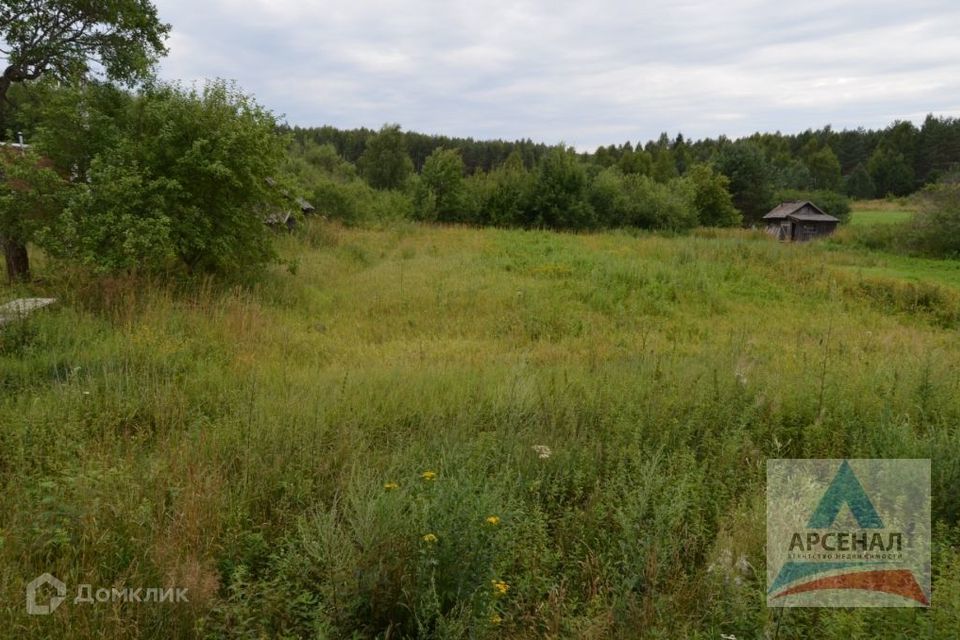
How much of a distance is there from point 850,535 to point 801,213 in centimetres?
4428

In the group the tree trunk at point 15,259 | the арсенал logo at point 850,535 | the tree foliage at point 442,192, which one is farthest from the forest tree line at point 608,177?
the арсенал logo at point 850,535

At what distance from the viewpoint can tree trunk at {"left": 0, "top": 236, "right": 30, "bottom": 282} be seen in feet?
30.3

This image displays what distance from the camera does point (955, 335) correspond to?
10.1 metres

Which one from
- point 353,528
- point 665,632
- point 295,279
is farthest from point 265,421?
point 295,279

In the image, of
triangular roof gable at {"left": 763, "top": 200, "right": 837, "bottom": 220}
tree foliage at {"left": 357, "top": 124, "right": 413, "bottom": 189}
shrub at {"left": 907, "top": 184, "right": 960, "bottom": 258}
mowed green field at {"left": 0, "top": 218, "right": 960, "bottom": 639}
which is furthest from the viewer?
tree foliage at {"left": 357, "top": 124, "right": 413, "bottom": 189}

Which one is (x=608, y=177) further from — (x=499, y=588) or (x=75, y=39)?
(x=499, y=588)

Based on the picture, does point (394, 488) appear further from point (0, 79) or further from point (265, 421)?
point (0, 79)

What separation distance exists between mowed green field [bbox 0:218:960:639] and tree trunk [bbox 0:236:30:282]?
1.32m

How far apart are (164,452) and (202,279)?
7576mm

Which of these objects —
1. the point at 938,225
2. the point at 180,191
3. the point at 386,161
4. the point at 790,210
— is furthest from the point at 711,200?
the point at 180,191

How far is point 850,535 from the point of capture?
9.22 feet

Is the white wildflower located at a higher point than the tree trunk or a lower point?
lower

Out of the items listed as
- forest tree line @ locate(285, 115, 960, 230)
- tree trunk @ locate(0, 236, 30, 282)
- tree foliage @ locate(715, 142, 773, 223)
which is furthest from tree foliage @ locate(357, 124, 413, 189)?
tree trunk @ locate(0, 236, 30, 282)

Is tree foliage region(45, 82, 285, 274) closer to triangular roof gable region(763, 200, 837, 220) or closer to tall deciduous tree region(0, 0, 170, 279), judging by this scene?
tall deciduous tree region(0, 0, 170, 279)
